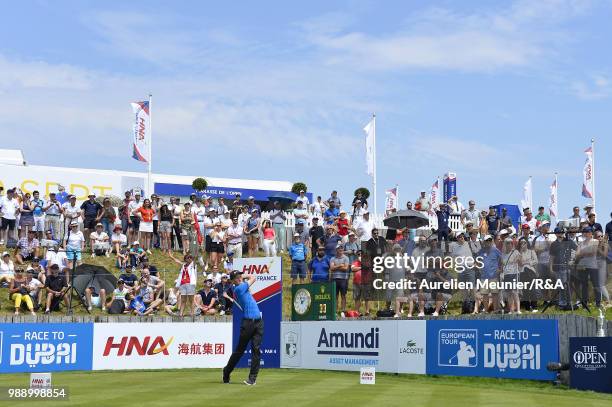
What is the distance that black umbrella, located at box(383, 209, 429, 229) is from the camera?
32.1 m

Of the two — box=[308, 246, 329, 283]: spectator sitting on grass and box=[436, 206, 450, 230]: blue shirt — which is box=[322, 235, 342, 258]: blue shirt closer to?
box=[308, 246, 329, 283]: spectator sitting on grass

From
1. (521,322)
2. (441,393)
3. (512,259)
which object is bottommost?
(441,393)

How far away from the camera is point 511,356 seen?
64.8ft

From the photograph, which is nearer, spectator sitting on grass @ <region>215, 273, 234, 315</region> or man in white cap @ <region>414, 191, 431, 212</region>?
spectator sitting on grass @ <region>215, 273, 234, 315</region>

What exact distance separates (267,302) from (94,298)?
591cm

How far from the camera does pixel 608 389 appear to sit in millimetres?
17281

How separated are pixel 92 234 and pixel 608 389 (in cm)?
1934

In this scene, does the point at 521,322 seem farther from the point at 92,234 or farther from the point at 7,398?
the point at 92,234

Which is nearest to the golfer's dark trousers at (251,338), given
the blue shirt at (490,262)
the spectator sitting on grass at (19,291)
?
the blue shirt at (490,262)

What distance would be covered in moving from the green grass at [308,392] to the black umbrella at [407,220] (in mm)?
11000

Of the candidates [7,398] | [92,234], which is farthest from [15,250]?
[7,398]

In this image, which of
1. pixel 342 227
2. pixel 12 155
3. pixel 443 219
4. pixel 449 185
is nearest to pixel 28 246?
pixel 342 227

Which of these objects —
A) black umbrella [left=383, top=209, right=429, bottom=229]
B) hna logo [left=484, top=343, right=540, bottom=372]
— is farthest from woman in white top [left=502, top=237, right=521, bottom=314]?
black umbrella [left=383, top=209, right=429, bottom=229]

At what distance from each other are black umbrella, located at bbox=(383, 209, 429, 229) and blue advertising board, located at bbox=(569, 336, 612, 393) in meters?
14.2
